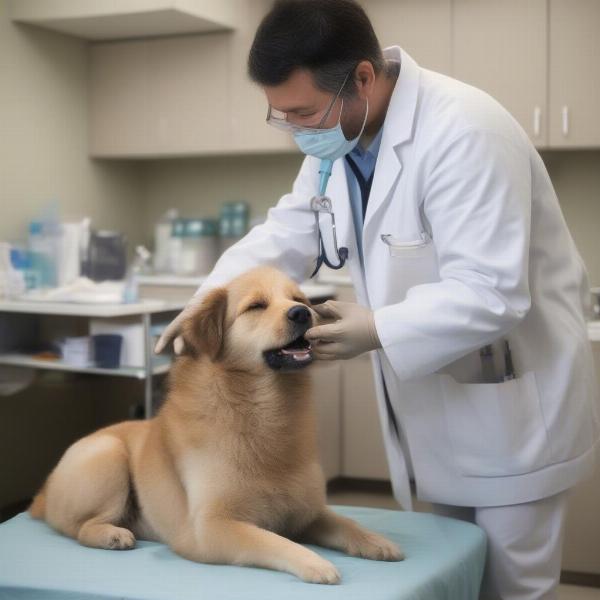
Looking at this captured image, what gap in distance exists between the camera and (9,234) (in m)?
3.98

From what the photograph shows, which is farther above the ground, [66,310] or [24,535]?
[66,310]

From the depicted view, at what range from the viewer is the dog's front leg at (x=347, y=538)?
135 centimetres

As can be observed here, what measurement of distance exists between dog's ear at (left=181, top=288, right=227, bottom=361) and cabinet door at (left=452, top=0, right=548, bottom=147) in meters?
2.50

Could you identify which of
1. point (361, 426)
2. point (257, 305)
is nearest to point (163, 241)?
point (361, 426)

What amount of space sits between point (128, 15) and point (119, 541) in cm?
301

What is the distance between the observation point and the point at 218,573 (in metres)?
1.26

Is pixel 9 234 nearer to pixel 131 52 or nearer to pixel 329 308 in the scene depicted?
pixel 131 52

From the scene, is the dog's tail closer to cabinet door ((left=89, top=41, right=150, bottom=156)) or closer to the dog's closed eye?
the dog's closed eye

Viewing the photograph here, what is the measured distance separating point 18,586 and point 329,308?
63cm

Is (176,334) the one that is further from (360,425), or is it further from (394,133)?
(360,425)

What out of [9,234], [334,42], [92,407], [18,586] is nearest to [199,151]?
[9,234]

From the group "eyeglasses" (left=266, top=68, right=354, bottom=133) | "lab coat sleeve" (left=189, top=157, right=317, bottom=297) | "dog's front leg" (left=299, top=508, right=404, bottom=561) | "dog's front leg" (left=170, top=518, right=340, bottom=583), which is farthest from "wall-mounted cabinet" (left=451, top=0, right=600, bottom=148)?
"dog's front leg" (left=170, top=518, right=340, bottom=583)

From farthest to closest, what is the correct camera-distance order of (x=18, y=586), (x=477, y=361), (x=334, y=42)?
(x=477, y=361), (x=334, y=42), (x=18, y=586)

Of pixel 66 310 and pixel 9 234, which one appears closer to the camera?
pixel 66 310
